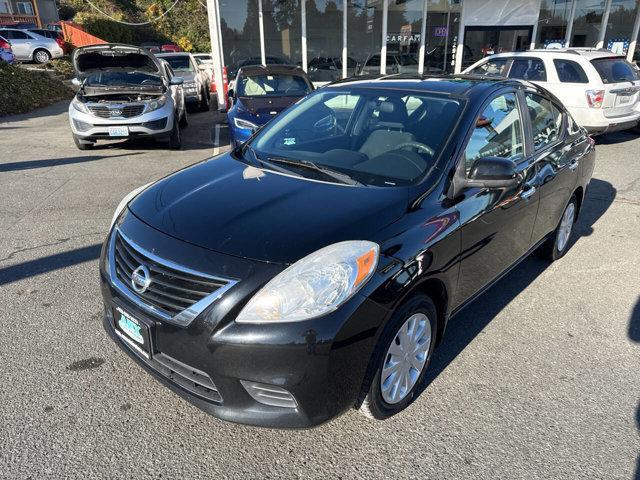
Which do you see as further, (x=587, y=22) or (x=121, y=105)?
(x=587, y=22)

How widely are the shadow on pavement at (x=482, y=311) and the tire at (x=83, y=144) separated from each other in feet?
25.9

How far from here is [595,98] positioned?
8.84 meters

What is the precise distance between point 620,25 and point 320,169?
19.5 m

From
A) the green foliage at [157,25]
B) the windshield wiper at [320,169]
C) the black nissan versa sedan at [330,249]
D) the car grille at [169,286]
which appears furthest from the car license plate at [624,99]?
the green foliage at [157,25]

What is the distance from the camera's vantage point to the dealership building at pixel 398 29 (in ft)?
52.0

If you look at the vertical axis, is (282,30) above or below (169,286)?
above

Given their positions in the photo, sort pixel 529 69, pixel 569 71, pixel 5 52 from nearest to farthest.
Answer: pixel 569 71, pixel 529 69, pixel 5 52

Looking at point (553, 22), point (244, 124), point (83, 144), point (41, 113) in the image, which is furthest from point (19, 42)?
point (553, 22)

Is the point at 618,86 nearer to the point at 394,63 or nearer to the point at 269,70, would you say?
the point at 269,70

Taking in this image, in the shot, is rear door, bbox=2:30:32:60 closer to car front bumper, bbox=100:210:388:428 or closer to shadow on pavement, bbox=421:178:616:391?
shadow on pavement, bbox=421:178:616:391

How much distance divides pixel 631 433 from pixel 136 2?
2058 inches

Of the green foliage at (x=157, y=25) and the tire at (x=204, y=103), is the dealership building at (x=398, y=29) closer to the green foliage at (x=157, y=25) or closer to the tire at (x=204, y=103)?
the tire at (x=204, y=103)

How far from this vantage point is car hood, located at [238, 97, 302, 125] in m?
8.03

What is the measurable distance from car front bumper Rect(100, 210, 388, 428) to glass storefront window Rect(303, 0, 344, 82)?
14.9 metres
